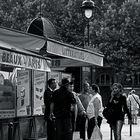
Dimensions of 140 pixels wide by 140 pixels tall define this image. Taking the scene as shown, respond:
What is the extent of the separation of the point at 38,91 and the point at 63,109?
11.3 feet

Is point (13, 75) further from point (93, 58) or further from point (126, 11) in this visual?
point (126, 11)

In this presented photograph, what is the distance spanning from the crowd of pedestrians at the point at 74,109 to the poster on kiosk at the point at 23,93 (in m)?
0.94

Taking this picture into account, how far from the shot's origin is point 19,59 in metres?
10.7

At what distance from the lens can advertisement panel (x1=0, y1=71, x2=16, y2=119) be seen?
12.7 meters

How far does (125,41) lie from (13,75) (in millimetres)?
31457

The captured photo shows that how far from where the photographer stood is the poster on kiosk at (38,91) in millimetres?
14516

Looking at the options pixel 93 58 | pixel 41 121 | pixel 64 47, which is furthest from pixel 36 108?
pixel 93 58

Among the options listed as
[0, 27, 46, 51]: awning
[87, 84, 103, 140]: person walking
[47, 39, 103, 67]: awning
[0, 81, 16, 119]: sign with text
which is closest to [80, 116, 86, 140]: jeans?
[87, 84, 103, 140]: person walking

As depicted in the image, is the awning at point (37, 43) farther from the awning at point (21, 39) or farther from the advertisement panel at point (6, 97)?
the advertisement panel at point (6, 97)

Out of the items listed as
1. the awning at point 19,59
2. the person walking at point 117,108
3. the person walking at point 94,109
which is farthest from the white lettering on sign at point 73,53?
the awning at point 19,59

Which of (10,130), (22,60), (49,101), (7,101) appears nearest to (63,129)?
(49,101)

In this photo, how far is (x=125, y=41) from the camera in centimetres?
4438

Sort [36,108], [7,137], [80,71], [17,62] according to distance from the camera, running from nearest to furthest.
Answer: [17,62] < [7,137] < [36,108] < [80,71]

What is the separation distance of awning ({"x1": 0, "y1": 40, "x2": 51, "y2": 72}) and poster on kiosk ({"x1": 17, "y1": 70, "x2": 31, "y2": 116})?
1.49 metres
